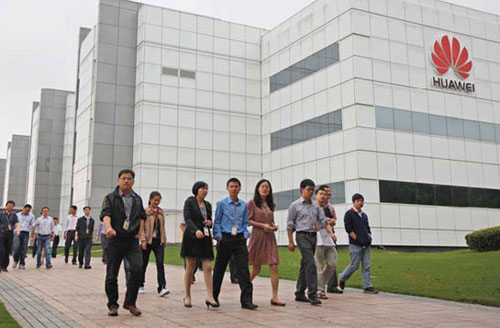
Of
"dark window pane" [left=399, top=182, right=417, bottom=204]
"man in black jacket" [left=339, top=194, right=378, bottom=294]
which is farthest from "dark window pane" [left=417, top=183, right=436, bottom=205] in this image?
"man in black jacket" [left=339, top=194, right=378, bottom=294]

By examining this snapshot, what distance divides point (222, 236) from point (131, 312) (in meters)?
1.80

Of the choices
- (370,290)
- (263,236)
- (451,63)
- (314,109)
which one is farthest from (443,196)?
(263,236)

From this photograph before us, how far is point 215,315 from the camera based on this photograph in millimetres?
7273

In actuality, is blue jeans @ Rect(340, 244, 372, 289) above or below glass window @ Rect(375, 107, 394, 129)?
below

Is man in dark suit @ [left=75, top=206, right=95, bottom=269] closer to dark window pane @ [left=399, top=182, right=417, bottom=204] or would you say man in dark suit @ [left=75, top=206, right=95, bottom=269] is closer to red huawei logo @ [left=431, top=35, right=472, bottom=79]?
dark window pane @ [left=399, top=182, right=417, bottom=204]

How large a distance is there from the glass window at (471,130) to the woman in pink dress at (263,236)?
29154mm

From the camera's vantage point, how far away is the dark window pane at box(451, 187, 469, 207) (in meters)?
32.9

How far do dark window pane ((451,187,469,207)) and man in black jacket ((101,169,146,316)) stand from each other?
29121mm

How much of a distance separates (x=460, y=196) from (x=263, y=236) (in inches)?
1100

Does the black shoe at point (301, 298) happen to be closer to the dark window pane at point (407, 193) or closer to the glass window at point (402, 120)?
the dark window pane at point (407, 193)

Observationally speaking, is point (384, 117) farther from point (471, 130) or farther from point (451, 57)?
point (451, 57)

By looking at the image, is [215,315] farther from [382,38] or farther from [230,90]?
[230,90]

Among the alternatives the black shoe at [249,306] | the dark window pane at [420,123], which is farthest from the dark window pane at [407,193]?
the black shoe at [249,306]

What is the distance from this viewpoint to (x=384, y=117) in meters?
31.9
